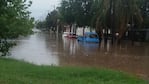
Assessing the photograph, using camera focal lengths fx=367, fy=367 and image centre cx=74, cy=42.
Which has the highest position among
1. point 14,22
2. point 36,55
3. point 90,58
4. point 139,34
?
point 14,22

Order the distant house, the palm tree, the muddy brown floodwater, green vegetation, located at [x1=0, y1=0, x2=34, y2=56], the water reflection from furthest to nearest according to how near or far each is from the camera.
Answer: the distant house < the palm tree < the water reflection < the muddy brown floodwater < green vegetation, located at [x1=0, y1=0, x2=34, y2=56]

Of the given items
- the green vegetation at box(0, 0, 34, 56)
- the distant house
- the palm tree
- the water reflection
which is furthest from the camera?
the distant house

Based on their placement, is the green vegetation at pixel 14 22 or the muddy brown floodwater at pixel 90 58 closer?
the green vegetation at pixel 14 22

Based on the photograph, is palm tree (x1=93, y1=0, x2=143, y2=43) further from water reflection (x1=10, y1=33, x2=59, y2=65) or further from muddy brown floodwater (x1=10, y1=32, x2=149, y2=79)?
water reflection (x1=10, y1=33, x2=59, y2=65)

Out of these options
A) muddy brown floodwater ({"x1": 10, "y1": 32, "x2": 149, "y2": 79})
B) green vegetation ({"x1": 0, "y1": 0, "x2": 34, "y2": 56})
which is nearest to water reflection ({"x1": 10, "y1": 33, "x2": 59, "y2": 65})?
muddy brown floodwater ({"x1": 10, "y1": 32, "x2": 149, "y2": 79})

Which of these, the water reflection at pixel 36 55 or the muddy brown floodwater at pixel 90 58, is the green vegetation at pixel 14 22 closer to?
the muddy brown floodwater at pixel 90 58

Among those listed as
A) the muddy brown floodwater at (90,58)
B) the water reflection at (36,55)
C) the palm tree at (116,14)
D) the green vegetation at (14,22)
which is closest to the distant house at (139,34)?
Result: the palm tree at (116,14)

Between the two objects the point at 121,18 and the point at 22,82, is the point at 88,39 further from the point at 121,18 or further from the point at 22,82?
the point at 22,82

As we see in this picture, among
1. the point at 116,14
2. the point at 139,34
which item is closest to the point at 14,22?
the point at 116,14

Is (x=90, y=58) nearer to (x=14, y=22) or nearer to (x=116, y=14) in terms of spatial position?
(x=14, y=22)

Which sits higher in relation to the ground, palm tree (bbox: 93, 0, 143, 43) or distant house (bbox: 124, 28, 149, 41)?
palm tree (bbox: 93, 0, 143, 43)

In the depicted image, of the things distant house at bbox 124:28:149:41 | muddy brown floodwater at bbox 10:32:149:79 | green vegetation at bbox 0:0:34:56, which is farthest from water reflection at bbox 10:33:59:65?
distant house at bbox 124:28:149:41

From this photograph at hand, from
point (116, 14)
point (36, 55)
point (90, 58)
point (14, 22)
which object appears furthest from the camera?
point (116, 14)

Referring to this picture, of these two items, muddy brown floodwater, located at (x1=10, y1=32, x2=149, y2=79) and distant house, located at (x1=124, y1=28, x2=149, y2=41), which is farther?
distant house, located at (x1=124, y1=28, x2=149, y2=41)
